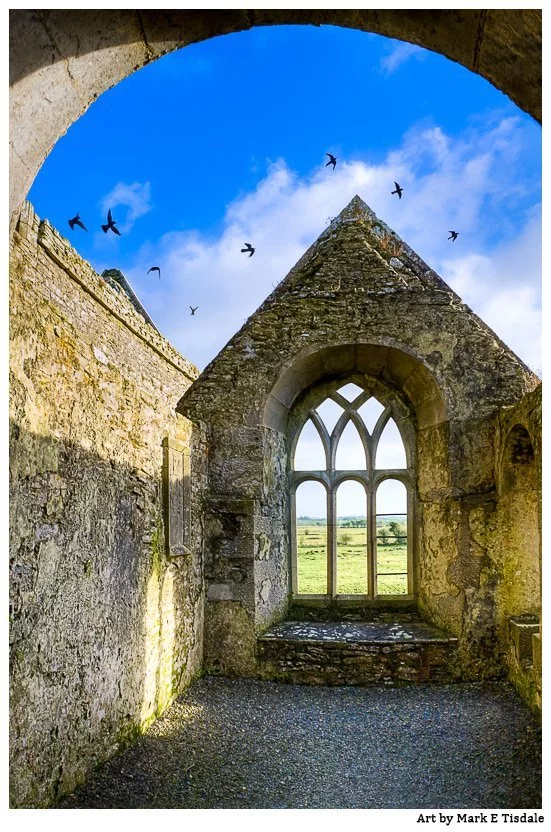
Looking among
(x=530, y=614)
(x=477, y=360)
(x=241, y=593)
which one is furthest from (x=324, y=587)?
(x=477, y=360)

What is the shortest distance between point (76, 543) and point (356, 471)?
4822mm

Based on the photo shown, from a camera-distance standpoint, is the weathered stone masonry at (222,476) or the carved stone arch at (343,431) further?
the carved stone arch at (343,431)

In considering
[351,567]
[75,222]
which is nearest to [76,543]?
[75,222]

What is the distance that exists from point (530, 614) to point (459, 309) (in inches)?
142

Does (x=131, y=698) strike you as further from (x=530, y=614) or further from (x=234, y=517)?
(x=530, y=614)

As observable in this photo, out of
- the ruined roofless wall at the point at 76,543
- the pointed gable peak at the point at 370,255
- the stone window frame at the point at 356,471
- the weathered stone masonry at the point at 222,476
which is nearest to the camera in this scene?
the ruined roofless wall at the point at 76,543

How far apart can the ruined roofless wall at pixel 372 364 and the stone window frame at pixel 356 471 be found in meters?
0.31

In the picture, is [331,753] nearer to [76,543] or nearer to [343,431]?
[76,543]

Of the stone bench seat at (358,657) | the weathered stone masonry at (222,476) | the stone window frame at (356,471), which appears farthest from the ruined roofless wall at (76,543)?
the stone window frame at (356,471)

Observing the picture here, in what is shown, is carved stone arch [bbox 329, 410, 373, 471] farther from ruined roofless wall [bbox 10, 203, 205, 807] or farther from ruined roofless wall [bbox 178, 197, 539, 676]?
ruined roofless wall [bbox 10, 203, 205, 807]

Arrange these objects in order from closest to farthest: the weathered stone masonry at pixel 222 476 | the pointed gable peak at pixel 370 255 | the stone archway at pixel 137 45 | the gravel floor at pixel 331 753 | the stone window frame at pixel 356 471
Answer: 1. the stone archway at pixel 137 45
2. the weathered stone masonry at pixel 222 476
3. the gravel floor at pixel 331 753
4. the pointed gable peak at pixel 370 255
5. the stone window frame at pixel 356 471

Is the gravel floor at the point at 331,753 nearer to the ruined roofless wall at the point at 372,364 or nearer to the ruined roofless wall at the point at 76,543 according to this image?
the ruined roofless wall at the point at 76,543

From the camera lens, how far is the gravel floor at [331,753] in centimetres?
380

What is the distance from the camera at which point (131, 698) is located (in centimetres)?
455
